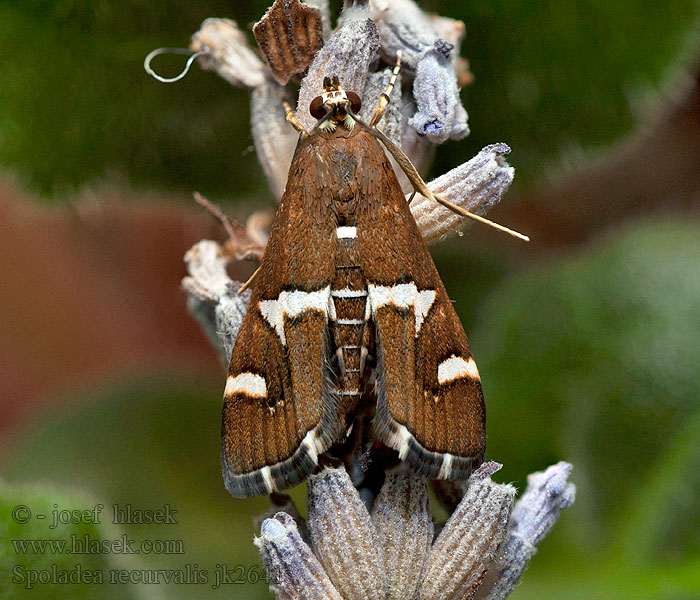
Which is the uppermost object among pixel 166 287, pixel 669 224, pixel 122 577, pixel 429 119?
pixel 166 287

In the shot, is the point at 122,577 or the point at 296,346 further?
the point at 122,577

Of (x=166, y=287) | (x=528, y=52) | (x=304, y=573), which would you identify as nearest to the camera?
(x=304, y=573)

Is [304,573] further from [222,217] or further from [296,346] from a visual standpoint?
[222,217]

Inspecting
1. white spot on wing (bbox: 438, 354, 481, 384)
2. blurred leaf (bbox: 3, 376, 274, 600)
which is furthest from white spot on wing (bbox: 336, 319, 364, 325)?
blurred leaf (bbox: 3, 376, 274, 600)

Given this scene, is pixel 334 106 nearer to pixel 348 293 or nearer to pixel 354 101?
pixel 354 101

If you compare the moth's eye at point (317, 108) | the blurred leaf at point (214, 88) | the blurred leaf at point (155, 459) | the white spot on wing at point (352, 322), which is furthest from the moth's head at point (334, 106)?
the blurred leaf at point (155, 459)

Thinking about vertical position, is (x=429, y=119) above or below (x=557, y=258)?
below

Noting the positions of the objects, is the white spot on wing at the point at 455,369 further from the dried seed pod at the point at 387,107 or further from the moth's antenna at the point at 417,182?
the dried seed pod at the point at 387,107

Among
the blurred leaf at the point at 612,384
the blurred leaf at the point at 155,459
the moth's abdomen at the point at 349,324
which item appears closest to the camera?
the moth's abdomen at the point at 349,324

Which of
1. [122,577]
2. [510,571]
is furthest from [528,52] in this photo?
[122,577]
